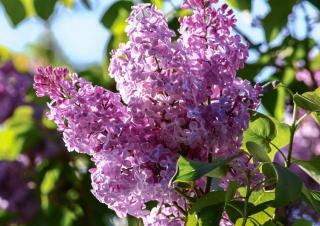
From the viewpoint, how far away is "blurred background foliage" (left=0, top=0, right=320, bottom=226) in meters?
2.06

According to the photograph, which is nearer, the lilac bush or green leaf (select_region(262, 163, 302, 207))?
green leaf (select_region(262, 163, 302, 207))

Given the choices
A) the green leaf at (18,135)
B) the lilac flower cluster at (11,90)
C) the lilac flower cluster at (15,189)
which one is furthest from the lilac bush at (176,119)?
the lilac flower cluster at (11,90)

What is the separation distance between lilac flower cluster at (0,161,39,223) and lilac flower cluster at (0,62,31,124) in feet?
0.60

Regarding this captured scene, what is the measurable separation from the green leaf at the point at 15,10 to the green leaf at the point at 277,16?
22.5 inches

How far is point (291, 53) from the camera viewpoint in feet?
7.74

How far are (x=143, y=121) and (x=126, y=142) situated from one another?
0.04m

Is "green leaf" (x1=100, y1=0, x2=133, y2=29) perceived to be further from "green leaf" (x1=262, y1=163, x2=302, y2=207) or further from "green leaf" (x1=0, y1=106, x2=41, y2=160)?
"green leaf" (x1=262, y1=163, x2=302, y2=207)

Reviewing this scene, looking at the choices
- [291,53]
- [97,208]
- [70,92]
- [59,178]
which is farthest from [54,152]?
[70,92]

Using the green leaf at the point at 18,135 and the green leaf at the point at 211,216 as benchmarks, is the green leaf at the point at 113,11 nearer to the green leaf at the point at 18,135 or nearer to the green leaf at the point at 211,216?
the green leaf at the point at 18,135

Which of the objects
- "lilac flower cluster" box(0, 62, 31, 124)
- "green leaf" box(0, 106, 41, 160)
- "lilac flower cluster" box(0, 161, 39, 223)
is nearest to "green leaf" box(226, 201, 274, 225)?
"green leaf" box(0, 106, 41, 160)

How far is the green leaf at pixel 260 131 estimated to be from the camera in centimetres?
122

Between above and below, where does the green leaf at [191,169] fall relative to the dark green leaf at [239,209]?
above

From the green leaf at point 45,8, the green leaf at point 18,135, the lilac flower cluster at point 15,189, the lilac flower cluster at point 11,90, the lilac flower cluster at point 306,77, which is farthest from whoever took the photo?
the lilac flower cluster at point 11,90

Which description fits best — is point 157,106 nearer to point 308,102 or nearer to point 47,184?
point 308,102
